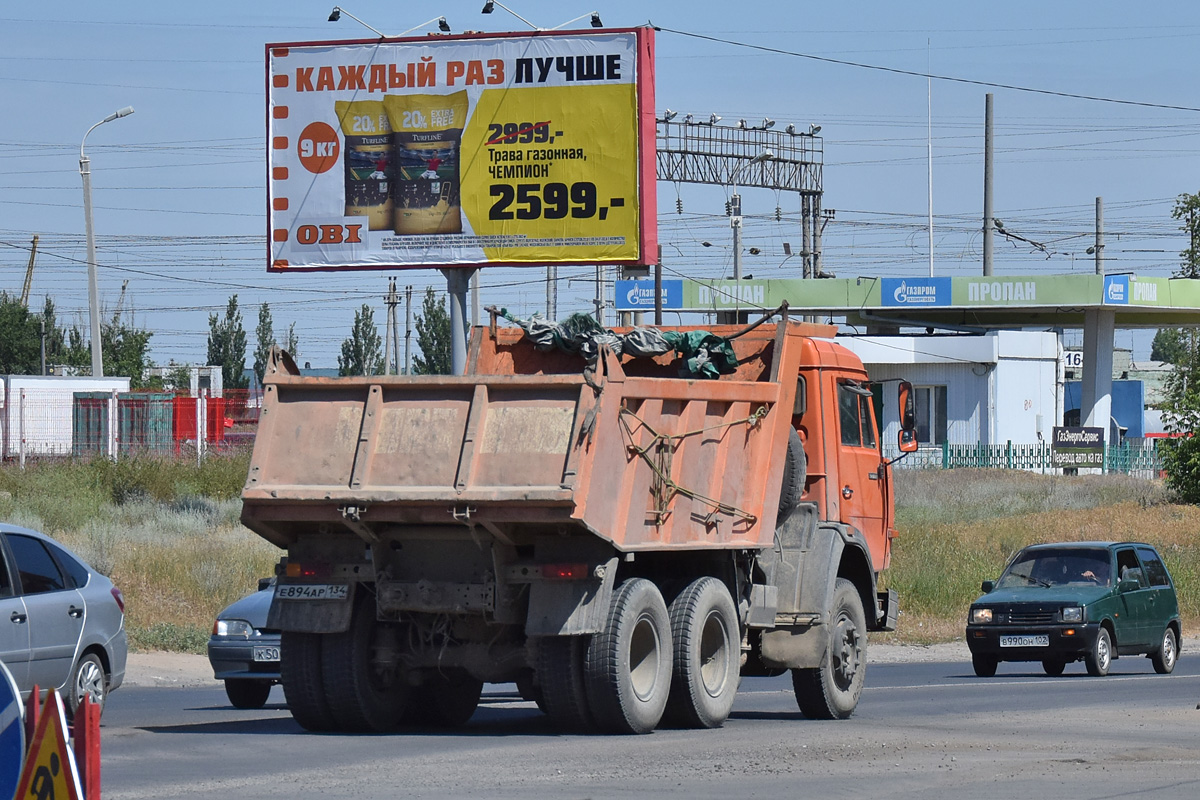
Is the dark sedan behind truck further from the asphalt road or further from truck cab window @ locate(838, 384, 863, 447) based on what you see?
truck cab window @ locate(838, 384, 863, 447)

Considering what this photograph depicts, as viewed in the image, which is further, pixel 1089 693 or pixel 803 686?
pixel 1089 693

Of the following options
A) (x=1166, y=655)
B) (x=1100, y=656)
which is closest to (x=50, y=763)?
(x=1100, y=656)

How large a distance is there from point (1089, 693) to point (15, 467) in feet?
89.0

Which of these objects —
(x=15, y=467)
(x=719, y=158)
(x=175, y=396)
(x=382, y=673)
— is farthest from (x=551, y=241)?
(x=719, y=158)

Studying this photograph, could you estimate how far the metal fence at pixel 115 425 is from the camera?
4025 cm

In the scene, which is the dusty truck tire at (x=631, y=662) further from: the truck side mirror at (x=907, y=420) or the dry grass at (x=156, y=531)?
the dry grass at (x=156, y=531)

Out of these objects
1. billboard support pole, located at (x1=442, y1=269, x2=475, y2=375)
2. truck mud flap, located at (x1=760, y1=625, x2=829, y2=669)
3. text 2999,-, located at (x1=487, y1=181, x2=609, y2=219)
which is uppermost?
text 2999,-, located at (x1=487, y1=181, x2=609, y2=219)

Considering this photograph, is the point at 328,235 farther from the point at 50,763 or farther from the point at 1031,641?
the point at 50,763

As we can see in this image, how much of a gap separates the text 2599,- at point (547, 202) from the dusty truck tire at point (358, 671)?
1374 centimetres

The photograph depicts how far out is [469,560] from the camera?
1100cm

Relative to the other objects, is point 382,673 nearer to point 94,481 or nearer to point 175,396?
point 94,481


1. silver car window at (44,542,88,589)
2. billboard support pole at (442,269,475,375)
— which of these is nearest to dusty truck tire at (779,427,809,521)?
silver car window at (44,542,88,589)

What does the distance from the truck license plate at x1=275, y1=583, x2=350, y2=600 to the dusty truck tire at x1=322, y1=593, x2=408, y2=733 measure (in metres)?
0.23

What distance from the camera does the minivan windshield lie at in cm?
2025
